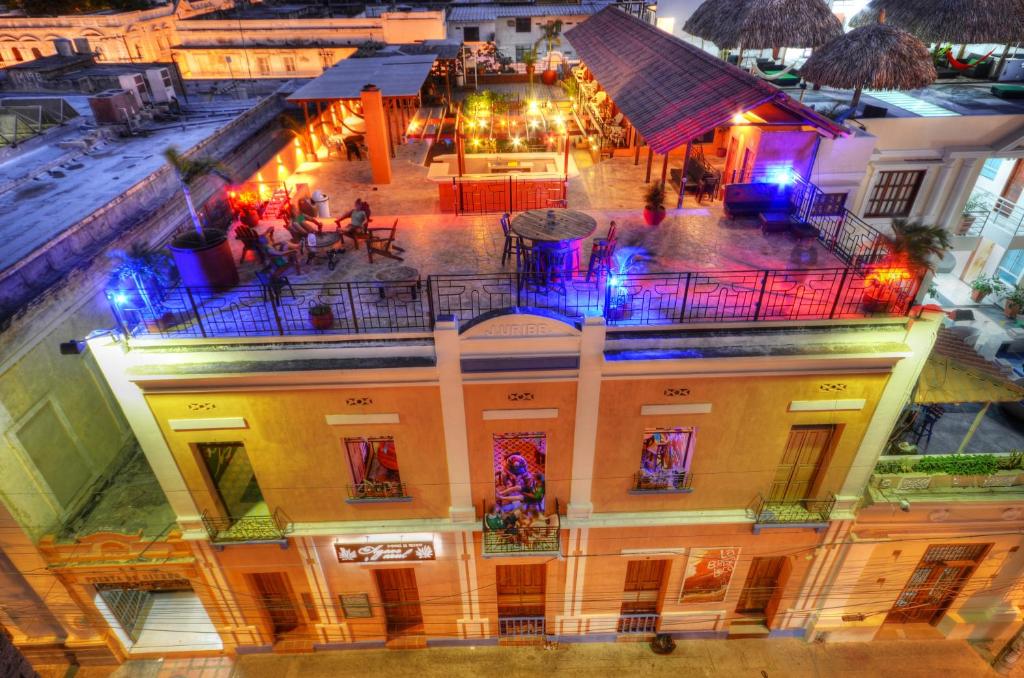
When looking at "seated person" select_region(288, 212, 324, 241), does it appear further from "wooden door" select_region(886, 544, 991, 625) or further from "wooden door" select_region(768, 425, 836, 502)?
"wooden door" select_region(886, 544, 991, 625)

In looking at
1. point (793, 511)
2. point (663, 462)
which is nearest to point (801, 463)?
point (793, 511)

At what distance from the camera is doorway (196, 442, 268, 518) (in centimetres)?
1307

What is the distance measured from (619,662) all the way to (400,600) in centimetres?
629

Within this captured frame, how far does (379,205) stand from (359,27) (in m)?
23.8

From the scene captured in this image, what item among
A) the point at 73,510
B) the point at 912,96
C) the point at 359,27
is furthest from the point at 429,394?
the point at 359,27

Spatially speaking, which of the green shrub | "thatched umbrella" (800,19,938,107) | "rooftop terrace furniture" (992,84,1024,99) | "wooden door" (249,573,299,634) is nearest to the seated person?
"wooden door" (249,573,299,634)

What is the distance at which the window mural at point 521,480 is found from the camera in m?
13.3

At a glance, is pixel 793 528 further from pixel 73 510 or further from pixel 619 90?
pixel 73 510

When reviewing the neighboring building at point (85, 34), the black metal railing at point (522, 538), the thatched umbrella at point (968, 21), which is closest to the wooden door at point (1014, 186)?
the thatched umbrella at point (968, 21)

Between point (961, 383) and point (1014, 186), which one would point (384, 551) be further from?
point (1014, 186)

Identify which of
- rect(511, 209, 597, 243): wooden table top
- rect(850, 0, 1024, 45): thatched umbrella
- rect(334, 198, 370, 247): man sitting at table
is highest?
rect(850, 0, 1024, 45): thatched umbrella

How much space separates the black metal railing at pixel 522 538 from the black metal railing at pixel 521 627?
370 cm

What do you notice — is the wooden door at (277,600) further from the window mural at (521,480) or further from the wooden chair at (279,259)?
the wooden chair at (279,259)

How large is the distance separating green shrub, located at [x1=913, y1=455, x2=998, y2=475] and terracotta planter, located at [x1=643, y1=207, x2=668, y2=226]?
340 inches
